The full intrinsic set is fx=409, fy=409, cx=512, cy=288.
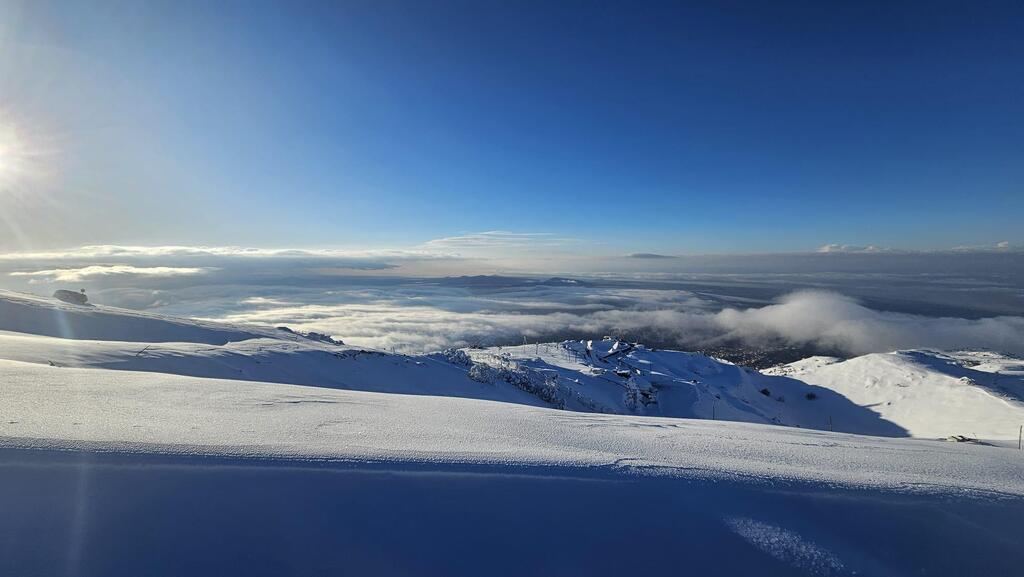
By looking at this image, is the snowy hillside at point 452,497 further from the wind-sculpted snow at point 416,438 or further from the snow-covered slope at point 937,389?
the snow-covered slope at point 937,389

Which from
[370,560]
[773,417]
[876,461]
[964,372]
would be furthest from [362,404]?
[964,372]

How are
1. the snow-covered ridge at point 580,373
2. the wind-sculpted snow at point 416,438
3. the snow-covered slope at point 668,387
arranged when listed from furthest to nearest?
the snow-covered slope at point 668,387
the snow-covered ridge at point 580,373
the wind-sculpted snow at point 416,438

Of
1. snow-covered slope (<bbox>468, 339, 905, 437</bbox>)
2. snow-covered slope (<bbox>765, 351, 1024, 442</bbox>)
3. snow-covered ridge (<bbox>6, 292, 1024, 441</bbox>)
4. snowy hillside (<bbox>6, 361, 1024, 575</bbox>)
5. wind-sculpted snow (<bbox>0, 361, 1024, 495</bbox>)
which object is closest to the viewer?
snowy hillside (<bbox>6, 361, 1024, 575</bbox>)

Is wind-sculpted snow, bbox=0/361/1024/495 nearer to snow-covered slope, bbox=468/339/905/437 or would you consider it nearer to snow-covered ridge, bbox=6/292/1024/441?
snow-covered ridge, bbox=6/292/1024/441

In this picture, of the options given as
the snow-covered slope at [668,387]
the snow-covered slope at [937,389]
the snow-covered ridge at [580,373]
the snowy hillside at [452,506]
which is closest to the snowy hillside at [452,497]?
the snowy hillside at [452,506]

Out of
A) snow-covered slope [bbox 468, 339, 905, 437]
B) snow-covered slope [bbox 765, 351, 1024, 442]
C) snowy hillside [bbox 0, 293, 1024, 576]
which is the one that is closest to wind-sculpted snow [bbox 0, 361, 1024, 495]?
snowy hillside [bbox 0, 293, 1024, 576]

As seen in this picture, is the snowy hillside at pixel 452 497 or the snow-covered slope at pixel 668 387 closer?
the snowy hillside at pixel 452 497

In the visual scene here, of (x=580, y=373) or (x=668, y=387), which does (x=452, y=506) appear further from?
(x=668, y=387)

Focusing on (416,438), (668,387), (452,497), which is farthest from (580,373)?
(452,497)

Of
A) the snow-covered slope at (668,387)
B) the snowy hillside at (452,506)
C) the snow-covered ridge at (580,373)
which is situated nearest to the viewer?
the snowy hillside at (452,506)
